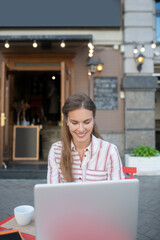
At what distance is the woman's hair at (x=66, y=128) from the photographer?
1463 millimetres

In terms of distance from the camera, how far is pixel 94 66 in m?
6.18

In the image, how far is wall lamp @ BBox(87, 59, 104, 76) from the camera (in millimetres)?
6037

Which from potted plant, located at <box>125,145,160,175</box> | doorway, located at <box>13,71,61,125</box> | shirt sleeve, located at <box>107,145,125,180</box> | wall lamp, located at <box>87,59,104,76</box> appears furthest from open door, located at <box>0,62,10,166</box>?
shirt sleeve, located at <box>107,145,125,180</box>

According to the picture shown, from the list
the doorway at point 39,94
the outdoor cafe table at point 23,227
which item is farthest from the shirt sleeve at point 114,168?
the doorway at point 39,94

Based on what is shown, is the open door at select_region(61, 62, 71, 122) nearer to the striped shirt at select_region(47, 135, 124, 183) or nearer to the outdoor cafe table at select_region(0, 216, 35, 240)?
the striped shirt at select_region(47, 135, 124, 183)

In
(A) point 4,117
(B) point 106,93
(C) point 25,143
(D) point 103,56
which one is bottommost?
(C) point 25,143

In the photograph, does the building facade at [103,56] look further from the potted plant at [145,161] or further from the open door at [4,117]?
the potted plant at [145,161]

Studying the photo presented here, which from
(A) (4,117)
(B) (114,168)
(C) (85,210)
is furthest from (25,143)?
(C) (85,210)

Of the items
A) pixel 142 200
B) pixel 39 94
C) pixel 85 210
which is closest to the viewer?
pixel 85 210

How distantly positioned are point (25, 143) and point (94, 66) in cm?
312

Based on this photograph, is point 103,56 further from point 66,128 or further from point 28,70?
point 66,128

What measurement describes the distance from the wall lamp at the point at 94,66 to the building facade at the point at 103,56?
0.04 m

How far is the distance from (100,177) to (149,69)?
5.57 m

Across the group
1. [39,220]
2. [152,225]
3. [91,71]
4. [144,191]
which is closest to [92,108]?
[39,220]
